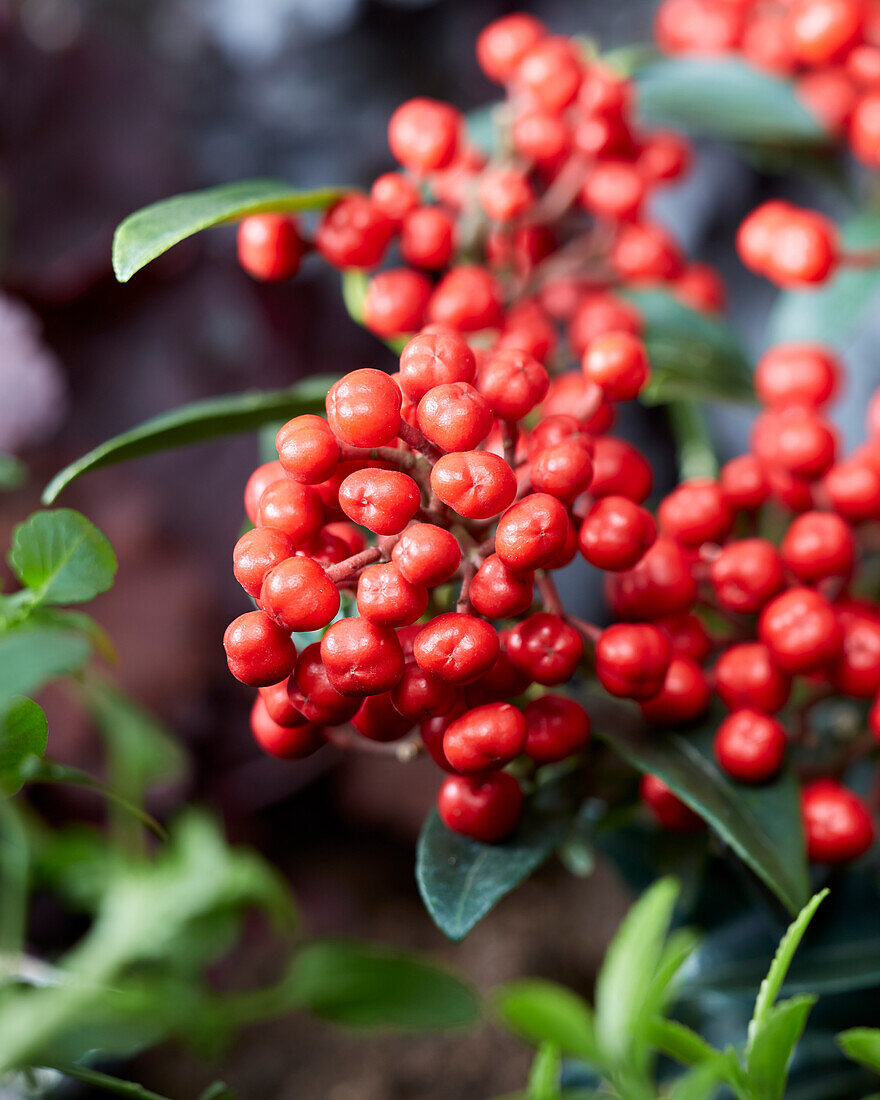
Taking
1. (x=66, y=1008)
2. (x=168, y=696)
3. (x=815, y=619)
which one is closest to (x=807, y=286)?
(x=815, y=619)

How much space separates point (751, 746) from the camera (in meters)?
0.36

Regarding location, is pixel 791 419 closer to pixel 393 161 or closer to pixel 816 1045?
pixel 816 1045

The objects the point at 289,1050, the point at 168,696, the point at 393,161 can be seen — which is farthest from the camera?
the point at 393,161

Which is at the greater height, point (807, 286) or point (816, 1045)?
point (807, 286)

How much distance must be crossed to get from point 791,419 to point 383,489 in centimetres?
24

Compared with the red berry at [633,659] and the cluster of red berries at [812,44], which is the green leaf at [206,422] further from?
the cluster of red berries at [812,44]

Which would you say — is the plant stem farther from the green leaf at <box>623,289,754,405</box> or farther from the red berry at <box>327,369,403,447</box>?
the red berry at <box>327,369,403,447</box>

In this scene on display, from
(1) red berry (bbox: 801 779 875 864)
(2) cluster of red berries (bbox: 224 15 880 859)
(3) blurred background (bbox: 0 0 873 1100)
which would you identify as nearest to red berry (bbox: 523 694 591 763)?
(2) cluster of red berries (bbox: 224 15 880 859)

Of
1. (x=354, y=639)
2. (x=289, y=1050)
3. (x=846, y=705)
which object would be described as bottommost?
(x=289, y=1050)

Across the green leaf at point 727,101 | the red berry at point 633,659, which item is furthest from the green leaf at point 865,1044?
the green leaf at point 727,101

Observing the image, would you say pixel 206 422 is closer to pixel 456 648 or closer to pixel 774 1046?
pixel 456 648

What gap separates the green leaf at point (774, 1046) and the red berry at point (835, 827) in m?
0.10

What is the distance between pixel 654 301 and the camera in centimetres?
54

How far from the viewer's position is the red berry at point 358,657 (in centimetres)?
28
